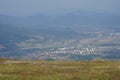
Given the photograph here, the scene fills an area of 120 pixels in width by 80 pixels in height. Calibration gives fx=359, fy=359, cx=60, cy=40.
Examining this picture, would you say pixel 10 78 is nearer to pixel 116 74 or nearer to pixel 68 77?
pixel 68 77

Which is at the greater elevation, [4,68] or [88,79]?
[4,68]

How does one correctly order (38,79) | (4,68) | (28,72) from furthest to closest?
1. (4,68)
2. (28,72)
3. (38,79)

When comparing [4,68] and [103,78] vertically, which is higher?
[4,68]

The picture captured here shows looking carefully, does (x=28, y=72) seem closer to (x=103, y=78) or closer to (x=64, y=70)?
(x=64, y=70)

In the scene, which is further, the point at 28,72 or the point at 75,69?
the point at 75,69

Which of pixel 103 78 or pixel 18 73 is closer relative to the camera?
pixel 103 78

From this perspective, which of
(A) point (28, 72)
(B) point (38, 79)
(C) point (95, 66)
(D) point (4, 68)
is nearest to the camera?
A: (B) point (38, 79)

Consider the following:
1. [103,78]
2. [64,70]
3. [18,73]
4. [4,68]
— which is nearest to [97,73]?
[103,78]

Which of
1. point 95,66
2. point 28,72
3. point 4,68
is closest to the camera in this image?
point 28,72

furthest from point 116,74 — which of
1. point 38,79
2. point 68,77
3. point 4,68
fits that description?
point 4,68

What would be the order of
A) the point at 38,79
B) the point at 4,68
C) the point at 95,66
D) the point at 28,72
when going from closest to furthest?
the point at 38,79
the point at 28,72
the point at 4,68
the point at 95,66
